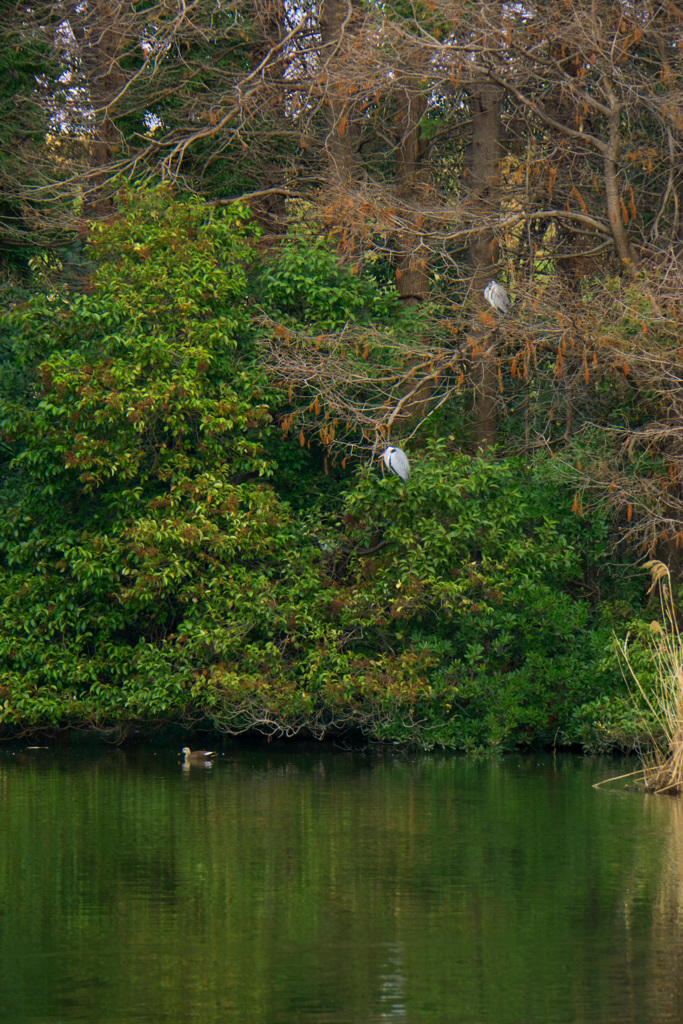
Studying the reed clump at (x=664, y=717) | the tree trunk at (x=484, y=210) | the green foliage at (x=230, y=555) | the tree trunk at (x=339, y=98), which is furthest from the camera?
the tree trunk at (x=484, y=210)

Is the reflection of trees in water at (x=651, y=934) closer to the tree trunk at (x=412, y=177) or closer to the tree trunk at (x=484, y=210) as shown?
the tree trunk at (x=484, y=210)

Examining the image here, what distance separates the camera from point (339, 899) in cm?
891

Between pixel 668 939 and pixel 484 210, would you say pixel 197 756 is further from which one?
pixel 668 939

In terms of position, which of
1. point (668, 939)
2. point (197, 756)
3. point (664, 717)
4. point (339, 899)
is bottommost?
point (668, 939)

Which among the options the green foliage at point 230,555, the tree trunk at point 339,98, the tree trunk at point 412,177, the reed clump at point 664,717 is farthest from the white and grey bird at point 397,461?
the tree trunk at point 339,98

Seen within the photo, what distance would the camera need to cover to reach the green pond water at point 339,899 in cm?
677

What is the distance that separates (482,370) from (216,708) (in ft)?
15.3

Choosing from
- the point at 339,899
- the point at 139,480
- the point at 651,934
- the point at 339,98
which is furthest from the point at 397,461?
the point at 651,934

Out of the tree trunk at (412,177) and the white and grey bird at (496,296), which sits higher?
the tree trunk at (412,177)

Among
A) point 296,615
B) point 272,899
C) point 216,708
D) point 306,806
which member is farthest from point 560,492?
point 272,899

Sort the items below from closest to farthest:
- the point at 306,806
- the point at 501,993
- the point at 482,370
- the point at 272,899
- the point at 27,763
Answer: the point at 501,993
the point at 272,899
the point at 306,806
the point at 27,763
the point at 482,370

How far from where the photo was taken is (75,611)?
16.5m

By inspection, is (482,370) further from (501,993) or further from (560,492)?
(501,993)

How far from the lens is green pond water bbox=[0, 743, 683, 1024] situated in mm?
6770
